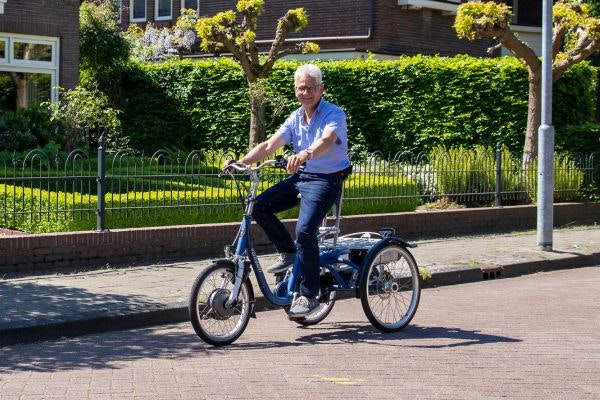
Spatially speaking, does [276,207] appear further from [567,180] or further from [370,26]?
[370,26]

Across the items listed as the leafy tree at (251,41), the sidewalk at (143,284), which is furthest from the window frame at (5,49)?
the sidewalk at (143,284)

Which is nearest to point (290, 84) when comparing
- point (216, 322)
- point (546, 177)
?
point (546, 177)

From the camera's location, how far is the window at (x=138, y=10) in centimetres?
3419

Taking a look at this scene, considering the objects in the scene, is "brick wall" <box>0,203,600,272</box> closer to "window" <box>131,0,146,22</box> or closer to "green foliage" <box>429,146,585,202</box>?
"green foliage" <box>429,146,585,202</box>

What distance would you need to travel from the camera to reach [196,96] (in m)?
25.5

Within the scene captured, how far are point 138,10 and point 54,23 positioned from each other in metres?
12.7

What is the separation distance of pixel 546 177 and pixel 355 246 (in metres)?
6.08

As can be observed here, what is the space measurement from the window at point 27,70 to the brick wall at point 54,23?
19 cm

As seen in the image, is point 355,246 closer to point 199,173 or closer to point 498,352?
point 498,352

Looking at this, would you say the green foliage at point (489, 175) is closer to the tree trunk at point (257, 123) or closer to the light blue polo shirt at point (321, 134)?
the tree trunk at point (257, 123)

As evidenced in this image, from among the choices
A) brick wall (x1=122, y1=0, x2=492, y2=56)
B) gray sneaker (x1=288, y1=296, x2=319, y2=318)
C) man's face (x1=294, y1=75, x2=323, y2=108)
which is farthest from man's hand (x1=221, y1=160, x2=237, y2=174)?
brick wall (x1=122, y1=0, x2=492, y2=56)

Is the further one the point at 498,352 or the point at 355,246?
the point at 355,246

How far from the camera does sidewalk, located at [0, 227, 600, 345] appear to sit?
29.0 feet

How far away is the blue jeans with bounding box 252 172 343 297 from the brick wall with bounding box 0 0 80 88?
14.1 metres
